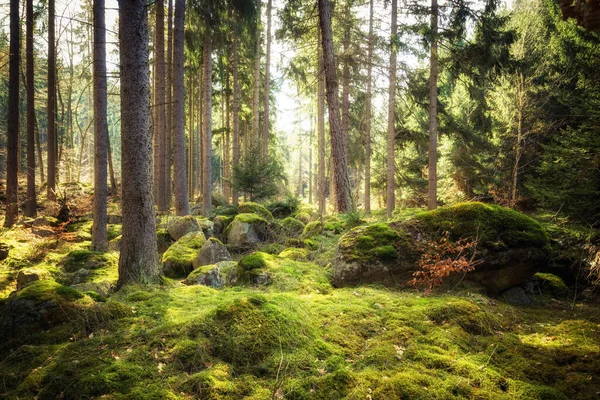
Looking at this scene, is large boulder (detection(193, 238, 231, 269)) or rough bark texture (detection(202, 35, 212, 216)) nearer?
large boulder (detection(193, 238, 231, 269))

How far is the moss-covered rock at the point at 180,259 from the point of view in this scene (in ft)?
23.7

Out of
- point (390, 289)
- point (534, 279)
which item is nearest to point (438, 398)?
point (390, 289)

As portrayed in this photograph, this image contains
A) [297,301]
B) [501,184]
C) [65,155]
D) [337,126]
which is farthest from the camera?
[65,155]

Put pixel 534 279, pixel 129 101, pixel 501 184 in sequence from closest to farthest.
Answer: pixel 129 101, pixel 534 279, pixel 501 184

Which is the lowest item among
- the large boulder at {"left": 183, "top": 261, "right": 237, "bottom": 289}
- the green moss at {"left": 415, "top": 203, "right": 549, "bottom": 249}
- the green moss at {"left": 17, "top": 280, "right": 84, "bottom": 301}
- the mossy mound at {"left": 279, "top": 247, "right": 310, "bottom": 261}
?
the large boulder at {"left": 183, "top": 261, "right": 237, "bottom": 289}

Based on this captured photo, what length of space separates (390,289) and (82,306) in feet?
14.8

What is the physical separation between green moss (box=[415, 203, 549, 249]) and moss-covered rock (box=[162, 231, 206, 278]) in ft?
17.8

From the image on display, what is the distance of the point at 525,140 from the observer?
13312mm

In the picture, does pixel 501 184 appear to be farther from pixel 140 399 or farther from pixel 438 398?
pixel 140 399

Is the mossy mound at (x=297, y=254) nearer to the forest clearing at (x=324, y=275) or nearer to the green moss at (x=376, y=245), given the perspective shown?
the forest clearing at (x=324, y=275)

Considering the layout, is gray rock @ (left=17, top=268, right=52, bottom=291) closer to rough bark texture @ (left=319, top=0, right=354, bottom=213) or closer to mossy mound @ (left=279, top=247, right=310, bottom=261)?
mossy mound @ (left=279, top=247, right=310, bottom=261)

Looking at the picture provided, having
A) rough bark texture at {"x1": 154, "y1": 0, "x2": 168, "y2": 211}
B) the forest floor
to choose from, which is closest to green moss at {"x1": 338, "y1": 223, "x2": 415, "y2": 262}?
the forest floor

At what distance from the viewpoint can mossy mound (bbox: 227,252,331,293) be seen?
5445 mm

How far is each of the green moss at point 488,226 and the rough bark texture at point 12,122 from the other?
544 inches
